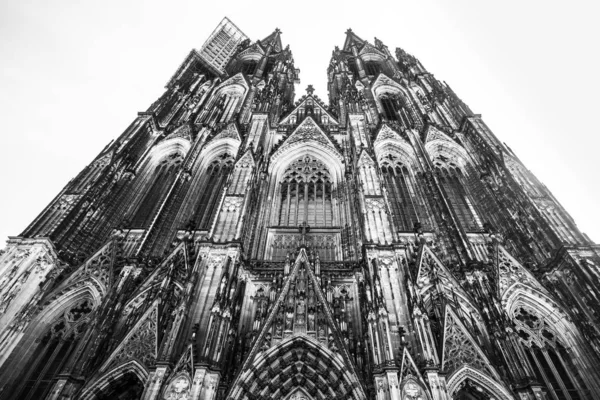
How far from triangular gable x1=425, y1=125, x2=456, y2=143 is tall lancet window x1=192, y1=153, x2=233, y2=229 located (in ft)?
35.6

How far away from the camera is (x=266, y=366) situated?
10.8 meters

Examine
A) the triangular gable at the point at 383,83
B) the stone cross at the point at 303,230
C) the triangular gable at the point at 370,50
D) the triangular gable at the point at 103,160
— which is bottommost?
the stone cross at the point at 303,230

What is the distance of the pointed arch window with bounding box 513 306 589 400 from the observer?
449 inches

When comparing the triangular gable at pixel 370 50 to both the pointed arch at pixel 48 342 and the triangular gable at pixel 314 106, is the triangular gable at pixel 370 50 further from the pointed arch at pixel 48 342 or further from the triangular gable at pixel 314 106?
the pointed arch at pixel 48 342

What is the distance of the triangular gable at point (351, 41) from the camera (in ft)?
120

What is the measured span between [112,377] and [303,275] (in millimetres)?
6344

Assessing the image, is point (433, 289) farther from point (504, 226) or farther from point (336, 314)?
point (504, 226)

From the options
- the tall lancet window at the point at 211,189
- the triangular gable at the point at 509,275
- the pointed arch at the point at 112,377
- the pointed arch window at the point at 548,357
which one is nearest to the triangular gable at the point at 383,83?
the tall lancet window at the point at 211,189

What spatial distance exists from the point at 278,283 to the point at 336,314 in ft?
7.28

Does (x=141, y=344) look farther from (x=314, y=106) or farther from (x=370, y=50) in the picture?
(x=370, y=50)

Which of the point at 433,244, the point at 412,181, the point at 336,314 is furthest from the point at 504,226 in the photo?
the point at 336,314

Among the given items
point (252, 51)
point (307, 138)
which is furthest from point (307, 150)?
point (252, 51)

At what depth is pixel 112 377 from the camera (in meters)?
10.8

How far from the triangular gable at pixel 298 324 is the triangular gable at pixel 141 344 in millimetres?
2974
